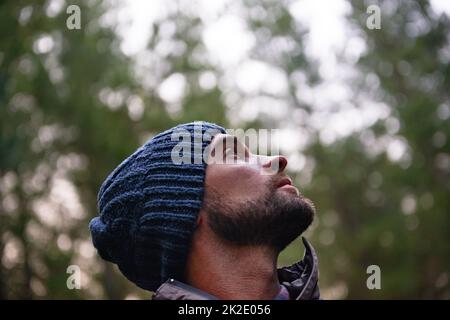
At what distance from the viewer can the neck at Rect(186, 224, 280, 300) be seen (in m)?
2.13

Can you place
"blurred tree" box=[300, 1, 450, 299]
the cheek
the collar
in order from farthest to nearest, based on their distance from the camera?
1. "blurred tree" box=[300, 1, 450, 299]
2. the cheek
3. the collar

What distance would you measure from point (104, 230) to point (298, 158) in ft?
36.9

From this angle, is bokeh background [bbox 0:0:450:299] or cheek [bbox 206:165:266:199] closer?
cheek [bbox 206:165:266:199]

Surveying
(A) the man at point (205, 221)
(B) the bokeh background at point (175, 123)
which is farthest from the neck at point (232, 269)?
(B) the bokeh background at point (175, 123)

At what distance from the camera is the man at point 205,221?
2143 millimetres

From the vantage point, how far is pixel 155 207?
7.40 ft

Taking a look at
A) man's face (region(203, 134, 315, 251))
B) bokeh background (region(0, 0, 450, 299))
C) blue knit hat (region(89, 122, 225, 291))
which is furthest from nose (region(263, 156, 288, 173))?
bokeh background (region(0, 0, 450, 299))

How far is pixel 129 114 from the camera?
435 inches

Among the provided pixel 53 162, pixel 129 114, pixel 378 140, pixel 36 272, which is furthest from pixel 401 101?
pixel 36 272

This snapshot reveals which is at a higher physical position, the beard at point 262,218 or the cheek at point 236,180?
the cheek at point 236,180

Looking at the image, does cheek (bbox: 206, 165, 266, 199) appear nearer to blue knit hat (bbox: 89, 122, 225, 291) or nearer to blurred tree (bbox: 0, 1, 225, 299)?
blue knit hat (bbox: 89, 122, 225, 291)

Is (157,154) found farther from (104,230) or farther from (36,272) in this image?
(36,272)

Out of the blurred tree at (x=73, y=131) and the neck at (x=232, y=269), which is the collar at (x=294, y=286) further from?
the blurred tree at (x=73, y=131)

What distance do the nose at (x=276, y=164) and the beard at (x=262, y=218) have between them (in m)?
0.08
